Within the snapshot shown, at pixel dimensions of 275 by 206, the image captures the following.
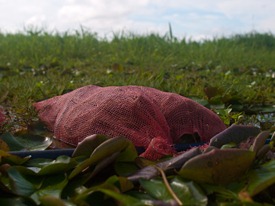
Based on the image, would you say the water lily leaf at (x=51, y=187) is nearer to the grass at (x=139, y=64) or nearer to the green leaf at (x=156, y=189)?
the green leaf at (x=156, y=189)

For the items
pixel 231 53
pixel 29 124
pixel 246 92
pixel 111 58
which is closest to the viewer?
pixel 29 124

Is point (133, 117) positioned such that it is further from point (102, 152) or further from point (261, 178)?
point (261, 178)

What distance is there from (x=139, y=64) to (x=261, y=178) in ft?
17.8

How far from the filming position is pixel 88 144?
187 cm

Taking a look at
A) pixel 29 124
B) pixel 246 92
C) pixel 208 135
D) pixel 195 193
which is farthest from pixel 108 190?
pixel 246 92

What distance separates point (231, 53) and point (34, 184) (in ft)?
24.5

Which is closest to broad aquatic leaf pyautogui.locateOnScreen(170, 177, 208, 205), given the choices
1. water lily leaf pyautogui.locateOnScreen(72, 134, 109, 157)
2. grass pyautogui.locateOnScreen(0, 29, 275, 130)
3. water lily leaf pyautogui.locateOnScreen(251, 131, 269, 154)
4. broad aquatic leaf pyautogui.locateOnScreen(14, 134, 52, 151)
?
water lily leaf pyautogui.locateOnScreen(251, 131, 269, 154)

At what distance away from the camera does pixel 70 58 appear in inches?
296

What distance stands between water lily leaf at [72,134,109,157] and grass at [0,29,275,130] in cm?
137

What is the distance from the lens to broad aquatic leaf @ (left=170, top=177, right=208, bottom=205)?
1.45 metres

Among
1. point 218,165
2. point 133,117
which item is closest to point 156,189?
point 218,165

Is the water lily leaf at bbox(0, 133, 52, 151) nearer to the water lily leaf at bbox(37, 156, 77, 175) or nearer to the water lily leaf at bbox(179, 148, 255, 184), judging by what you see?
the water lily leaf at bbox(37, 156, 77, 175)

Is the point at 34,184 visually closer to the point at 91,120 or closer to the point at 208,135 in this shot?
the point at 91,120

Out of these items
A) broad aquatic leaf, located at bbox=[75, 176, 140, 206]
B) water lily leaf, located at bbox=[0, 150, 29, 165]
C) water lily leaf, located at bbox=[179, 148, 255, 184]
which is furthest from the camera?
water lily leaf, located at bbox=[0, 150, 29, 165]
